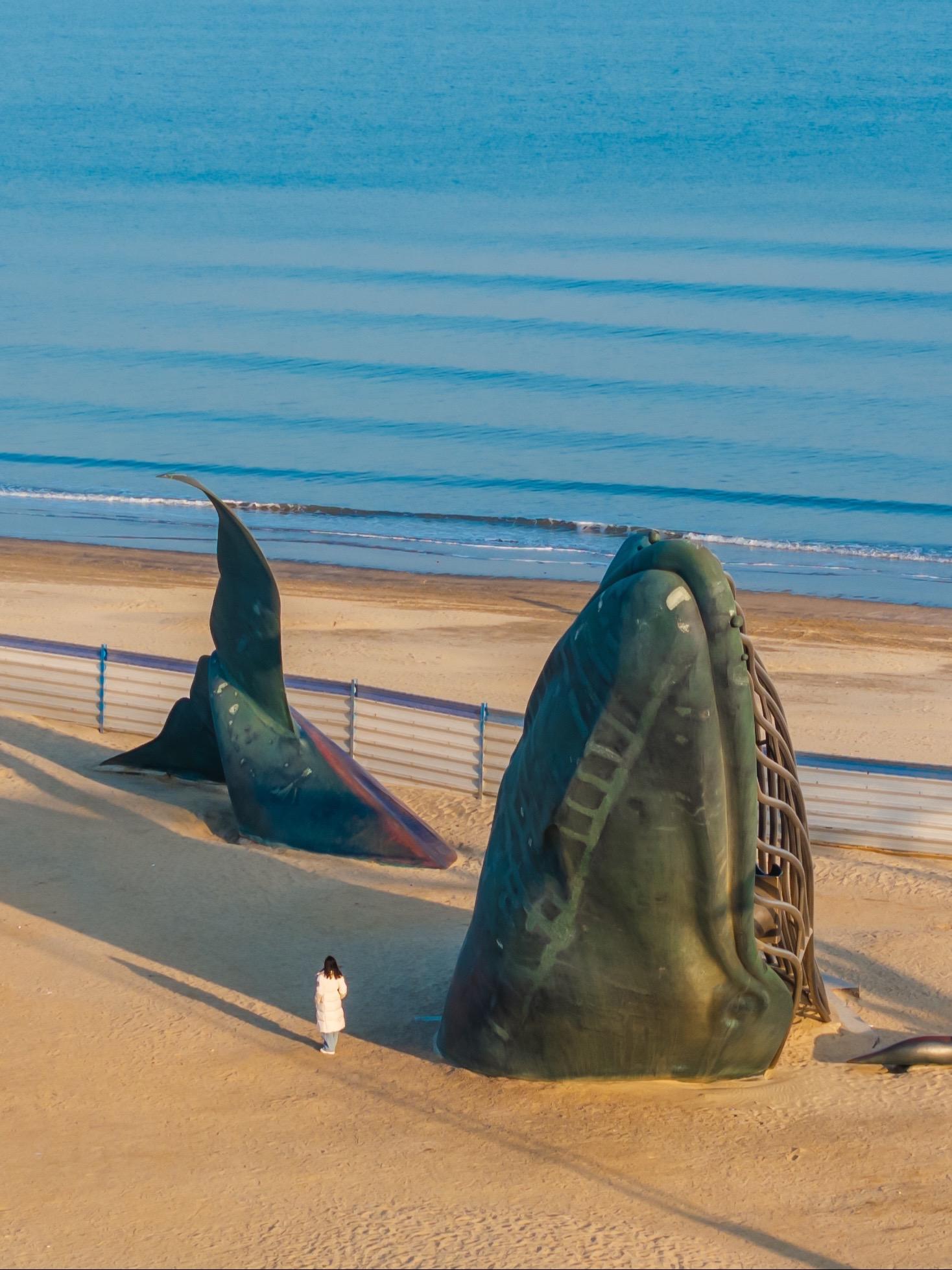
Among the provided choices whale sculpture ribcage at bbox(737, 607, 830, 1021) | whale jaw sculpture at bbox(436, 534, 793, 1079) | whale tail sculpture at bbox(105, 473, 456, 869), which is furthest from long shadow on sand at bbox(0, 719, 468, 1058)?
whale sculpture ribcage at bbox(737, 607, 830, 1021)

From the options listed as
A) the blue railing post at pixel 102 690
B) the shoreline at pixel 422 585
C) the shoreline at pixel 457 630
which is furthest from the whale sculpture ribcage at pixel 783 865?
the shoreline at pixel 422 585

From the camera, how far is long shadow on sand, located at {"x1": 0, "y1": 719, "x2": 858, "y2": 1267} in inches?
473

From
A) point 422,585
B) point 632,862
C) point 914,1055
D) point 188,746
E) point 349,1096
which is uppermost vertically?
point 422,585

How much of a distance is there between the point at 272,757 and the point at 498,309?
4656 cm

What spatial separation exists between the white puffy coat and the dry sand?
0.29 metres

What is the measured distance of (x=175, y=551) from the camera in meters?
33.1

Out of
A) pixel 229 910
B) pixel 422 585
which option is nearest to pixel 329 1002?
pixel 229 910

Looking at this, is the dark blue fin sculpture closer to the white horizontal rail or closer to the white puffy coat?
the white horizontal rail

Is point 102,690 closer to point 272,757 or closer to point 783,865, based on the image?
point 272,757

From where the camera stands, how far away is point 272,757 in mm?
15664

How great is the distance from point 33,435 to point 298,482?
31.5ft

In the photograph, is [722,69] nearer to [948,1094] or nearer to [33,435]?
[33,435]

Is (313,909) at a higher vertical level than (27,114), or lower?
lower

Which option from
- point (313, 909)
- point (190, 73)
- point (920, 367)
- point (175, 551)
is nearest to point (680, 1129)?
point (313, 909)
